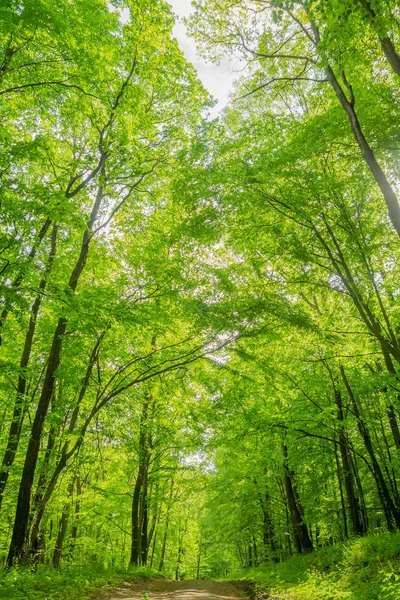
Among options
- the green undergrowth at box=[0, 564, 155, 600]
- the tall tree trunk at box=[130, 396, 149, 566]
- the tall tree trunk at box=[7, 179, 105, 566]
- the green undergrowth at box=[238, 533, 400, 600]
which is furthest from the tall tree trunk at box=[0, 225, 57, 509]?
the green undergrowth at box=[238, 533, 400, 600]

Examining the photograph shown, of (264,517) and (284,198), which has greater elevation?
(284,198)

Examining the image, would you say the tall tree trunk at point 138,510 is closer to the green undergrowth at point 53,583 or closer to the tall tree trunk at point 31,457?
the green undergrowth at point 53,583

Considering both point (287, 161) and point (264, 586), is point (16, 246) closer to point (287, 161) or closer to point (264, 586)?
point (287, 161)

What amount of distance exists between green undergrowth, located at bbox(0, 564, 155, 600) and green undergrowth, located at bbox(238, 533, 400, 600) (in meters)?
4.54

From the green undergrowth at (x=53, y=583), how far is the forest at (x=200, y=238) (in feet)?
0.20

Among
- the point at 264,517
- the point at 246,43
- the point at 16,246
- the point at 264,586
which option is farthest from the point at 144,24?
the point at 264,517

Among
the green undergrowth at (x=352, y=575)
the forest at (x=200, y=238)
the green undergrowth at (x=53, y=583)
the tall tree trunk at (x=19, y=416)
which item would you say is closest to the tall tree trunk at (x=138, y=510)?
the forest at (x=200, y=238)

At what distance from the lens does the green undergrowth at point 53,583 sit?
606cm

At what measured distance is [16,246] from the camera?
5.79m

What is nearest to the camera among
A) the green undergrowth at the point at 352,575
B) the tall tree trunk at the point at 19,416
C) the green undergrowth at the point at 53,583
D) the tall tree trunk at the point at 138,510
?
the green undergrowth at the point at 53,583

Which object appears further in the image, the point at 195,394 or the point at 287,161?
the point at 195,394

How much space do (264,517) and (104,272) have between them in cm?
1747

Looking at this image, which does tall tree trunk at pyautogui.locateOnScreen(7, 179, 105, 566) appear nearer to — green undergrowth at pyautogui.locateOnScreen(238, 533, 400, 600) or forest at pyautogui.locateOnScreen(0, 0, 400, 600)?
forest at pyautogui.locateOnScreen(0, 0, 400, 600)

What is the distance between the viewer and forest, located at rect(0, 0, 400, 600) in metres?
6.58
